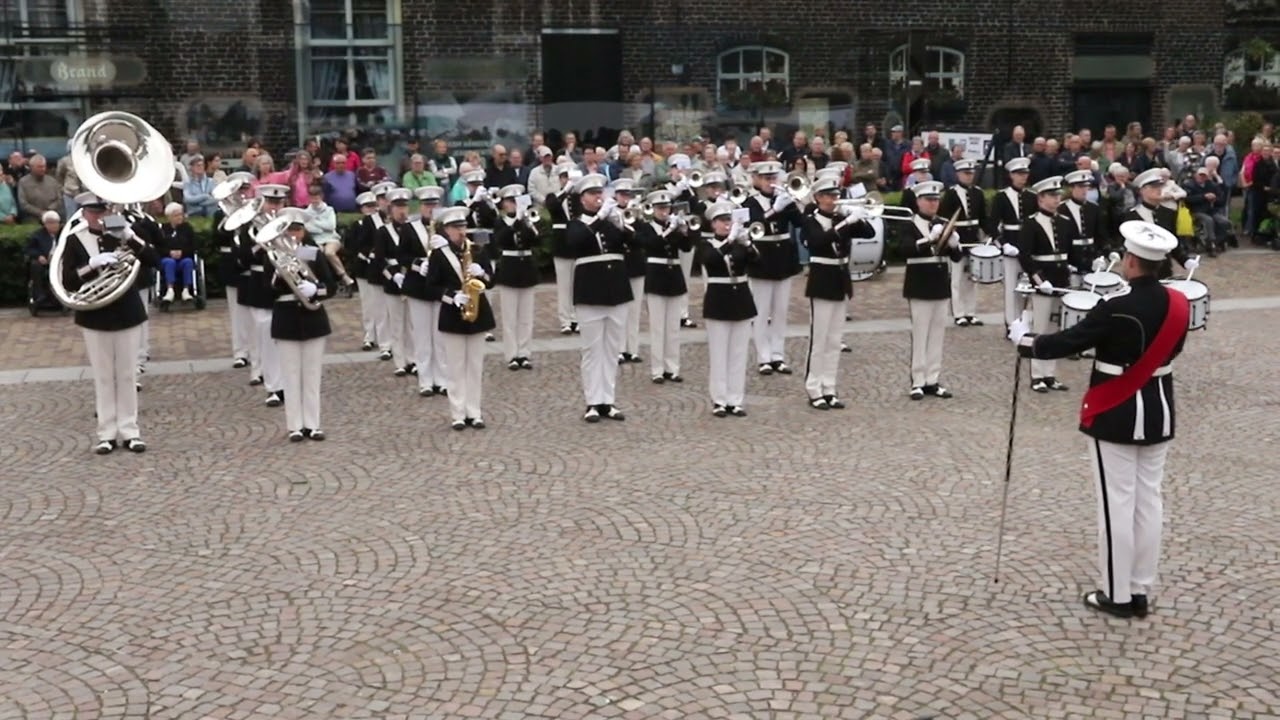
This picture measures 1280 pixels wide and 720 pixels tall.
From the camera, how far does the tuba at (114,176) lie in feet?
38.3

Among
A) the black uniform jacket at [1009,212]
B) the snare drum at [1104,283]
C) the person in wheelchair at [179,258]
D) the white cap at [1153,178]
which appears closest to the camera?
the snare drum at [1104,283]

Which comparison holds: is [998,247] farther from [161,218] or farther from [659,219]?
[161,218]

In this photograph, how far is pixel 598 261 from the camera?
1275 cm

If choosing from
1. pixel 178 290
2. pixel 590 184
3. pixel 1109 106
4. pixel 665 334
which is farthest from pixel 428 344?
pixel 1109 106

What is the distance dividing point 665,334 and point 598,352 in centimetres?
178

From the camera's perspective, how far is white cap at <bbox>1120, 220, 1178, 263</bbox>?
7555 mm

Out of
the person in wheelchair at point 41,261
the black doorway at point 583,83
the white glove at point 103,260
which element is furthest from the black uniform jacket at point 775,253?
the black doorway at point 583,83

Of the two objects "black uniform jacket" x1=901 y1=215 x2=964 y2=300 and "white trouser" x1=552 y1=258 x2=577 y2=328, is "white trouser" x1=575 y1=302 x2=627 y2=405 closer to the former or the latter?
"black uniform jacket" x1=901 y1=215 x2=964 y2=300

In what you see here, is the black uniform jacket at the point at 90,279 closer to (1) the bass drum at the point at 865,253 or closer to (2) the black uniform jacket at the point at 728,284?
(2) the black uniform jacket at the point at 728,284

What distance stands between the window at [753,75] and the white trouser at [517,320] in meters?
12.9

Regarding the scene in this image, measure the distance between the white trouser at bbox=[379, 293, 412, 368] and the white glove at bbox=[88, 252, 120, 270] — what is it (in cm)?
348

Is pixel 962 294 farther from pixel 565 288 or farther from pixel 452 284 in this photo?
pixel 452 284

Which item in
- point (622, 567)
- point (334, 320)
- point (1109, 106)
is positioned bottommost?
point (622, 567)

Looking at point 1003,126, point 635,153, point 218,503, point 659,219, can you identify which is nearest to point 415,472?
point 218,503
